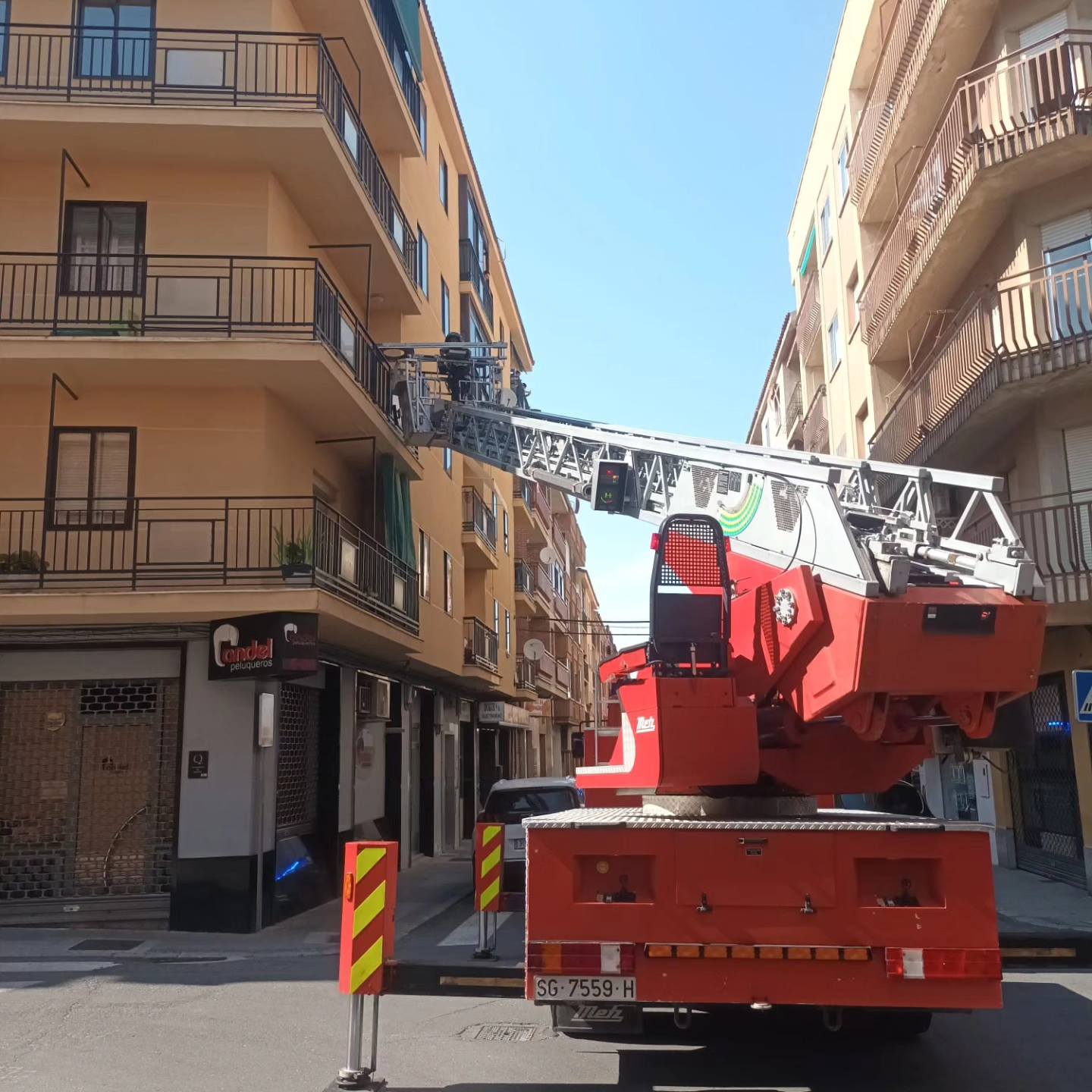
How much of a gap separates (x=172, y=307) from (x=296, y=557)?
3922 millimetres

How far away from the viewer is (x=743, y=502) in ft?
28.2

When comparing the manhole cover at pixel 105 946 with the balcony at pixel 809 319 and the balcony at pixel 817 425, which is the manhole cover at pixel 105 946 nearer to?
the balcony at pixel 817 425

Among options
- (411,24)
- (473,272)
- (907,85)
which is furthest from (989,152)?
(473,272)

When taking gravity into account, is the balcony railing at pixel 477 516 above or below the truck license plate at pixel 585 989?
above

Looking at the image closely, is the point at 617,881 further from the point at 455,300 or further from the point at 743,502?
the point at 455,300

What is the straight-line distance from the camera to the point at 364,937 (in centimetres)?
616

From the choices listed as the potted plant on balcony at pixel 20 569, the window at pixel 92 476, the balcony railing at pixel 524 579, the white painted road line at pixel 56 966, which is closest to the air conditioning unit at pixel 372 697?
the window at pixel 92 476

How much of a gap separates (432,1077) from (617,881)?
5.91 ft

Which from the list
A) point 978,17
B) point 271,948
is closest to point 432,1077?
point 271,948

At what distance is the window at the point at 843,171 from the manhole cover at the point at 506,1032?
2177 centimetres

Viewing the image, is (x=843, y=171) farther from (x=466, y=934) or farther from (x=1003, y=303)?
(x=466, y=934)

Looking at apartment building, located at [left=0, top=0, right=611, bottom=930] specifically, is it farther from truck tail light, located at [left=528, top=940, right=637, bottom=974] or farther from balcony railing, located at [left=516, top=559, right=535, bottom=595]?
balcony railing, located at [left=516, top=559, right=535, bottom=595]

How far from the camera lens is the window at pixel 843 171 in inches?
993

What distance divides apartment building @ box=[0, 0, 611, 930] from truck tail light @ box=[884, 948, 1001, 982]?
9.01 meters
